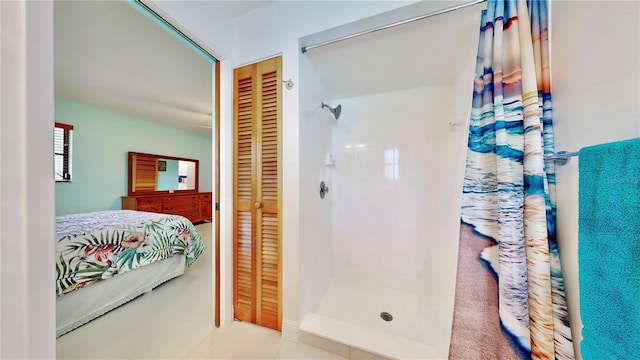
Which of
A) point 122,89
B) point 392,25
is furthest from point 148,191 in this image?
point 392,25

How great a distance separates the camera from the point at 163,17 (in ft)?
3.45

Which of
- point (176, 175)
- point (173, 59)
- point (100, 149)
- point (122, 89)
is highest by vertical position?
point (173, 59)

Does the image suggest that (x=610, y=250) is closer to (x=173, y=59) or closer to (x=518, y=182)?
(x=518, y=182)

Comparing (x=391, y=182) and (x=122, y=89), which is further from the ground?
(x=122, y=89)

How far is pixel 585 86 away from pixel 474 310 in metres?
0.94

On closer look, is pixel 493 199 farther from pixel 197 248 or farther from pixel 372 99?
pixel 197 248

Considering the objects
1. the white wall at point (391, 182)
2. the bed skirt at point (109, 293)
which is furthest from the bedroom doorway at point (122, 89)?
the white wall at point (391, 182)

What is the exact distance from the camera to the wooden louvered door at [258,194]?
1348 mm

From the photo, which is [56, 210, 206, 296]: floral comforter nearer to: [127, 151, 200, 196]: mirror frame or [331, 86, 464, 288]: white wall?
[127, 151, 200, 196]: mirror frame

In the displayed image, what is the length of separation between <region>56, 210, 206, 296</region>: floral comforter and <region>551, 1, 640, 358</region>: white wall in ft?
6.71

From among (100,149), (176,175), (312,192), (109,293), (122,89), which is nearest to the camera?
(100,149)

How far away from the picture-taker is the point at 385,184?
1945mm

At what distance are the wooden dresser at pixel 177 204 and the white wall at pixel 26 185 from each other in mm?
832

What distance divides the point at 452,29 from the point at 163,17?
1636 mm
